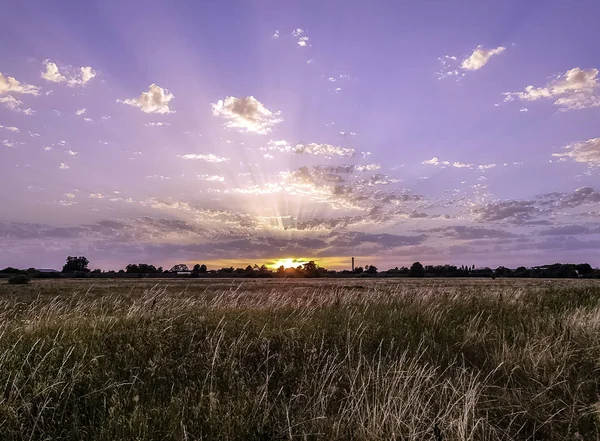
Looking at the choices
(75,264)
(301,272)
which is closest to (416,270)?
(301,272)

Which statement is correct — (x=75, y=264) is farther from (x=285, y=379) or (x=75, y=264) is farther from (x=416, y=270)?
(x=285, y=379)

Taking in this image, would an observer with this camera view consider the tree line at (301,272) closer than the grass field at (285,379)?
No

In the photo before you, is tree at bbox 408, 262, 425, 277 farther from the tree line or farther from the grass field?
the grass field

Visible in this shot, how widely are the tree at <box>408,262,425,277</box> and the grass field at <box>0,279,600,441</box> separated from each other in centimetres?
15588

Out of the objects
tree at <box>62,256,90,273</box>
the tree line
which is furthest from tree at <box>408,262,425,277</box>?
tree at <box>62,256,90,273</box>

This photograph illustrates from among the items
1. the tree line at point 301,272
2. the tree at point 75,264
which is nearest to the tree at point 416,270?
the tree line at point 301,272

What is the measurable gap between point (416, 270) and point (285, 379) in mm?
164539

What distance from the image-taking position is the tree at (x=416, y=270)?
16057 cm

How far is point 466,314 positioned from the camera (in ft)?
38.6

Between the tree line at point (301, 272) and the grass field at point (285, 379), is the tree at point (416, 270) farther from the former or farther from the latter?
the grass field at point (285, 379)

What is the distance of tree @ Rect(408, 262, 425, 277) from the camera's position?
16057 centimetres

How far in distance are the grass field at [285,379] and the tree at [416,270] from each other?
155876mm

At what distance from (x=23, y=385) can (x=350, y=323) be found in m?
5.95

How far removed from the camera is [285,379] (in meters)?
6.18
